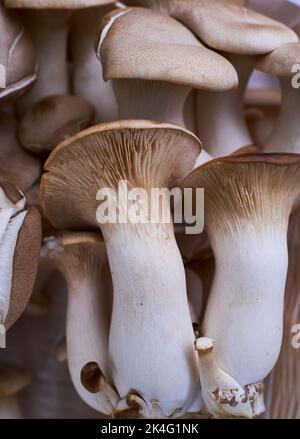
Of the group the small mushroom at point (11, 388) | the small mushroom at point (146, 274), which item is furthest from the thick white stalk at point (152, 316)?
the small mushroom at point (11, 388)

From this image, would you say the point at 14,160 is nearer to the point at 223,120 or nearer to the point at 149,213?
the point at 149,213

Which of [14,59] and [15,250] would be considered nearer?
[15,250]

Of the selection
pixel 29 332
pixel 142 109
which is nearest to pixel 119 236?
pixel 142 109

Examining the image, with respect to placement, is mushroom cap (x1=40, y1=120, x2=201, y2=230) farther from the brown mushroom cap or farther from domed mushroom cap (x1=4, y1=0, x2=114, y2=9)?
domed mushroom cap (x1=4, y1=0, x2=114, y2=9)

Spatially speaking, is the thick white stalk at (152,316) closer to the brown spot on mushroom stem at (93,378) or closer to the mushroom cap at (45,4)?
the brown spot on mushroom stem at (93,378)

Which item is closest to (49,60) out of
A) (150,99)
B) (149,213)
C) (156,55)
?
(150,99)

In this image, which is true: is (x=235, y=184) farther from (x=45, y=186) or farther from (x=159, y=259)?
(x=45, y=186)
